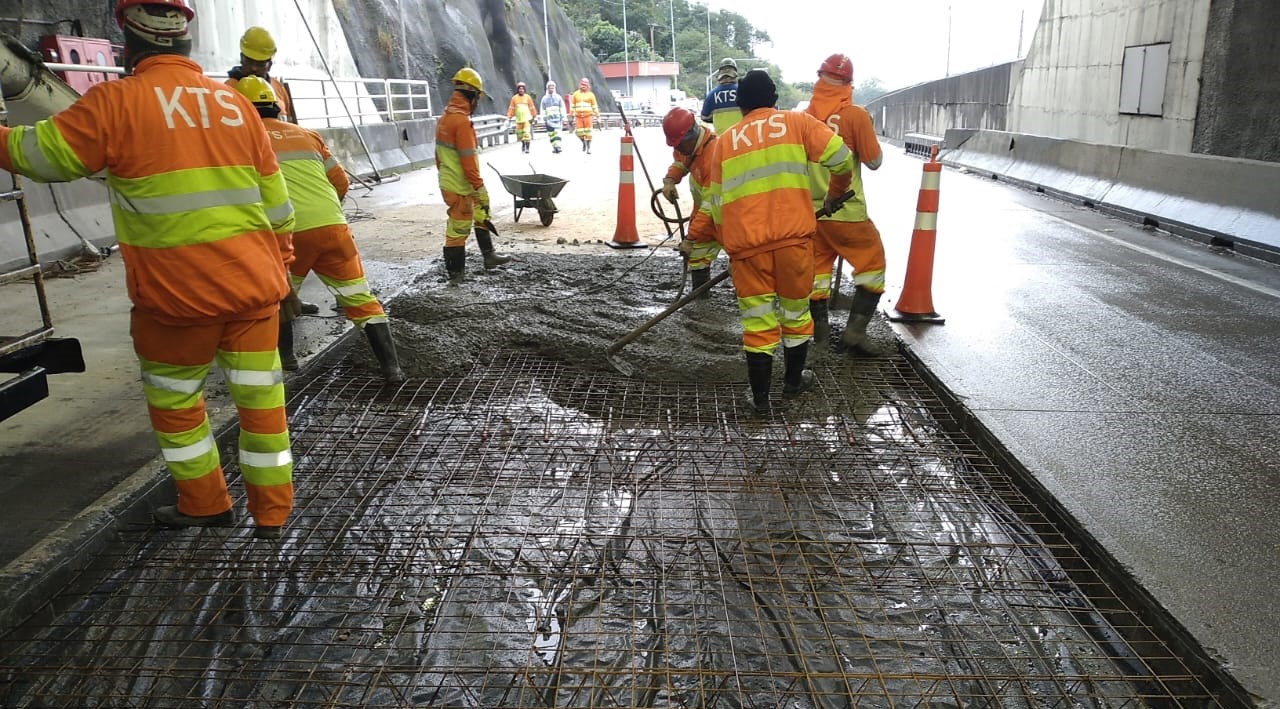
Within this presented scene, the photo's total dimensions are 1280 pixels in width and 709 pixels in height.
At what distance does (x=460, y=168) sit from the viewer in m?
7.05

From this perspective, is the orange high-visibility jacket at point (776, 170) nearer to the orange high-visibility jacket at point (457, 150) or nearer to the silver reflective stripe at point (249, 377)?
the silver reflective stripe at point (249, 377)

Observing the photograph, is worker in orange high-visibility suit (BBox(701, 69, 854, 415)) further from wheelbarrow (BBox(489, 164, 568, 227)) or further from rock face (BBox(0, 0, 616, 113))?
rock face (BBox(0, 0, 616, 113))

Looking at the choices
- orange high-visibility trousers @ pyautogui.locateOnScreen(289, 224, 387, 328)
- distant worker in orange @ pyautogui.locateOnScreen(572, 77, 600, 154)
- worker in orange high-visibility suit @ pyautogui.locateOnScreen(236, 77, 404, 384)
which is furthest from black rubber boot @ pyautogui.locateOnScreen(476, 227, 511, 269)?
distant worker in orange @ pyautogui.locateOnScreen(572, 77, 600, 154)

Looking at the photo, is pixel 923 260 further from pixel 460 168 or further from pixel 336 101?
pixel 336 101

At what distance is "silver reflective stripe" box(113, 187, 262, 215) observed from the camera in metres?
2.75

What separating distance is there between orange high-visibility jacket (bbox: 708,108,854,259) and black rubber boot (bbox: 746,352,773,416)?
546 millimetres

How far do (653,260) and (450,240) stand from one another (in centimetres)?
202

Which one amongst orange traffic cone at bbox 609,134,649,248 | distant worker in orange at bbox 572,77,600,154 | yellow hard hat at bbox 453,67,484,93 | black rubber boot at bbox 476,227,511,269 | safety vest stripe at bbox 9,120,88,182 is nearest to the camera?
safety vest stripe at bbox 9,120,88,182

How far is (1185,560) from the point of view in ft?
9.39

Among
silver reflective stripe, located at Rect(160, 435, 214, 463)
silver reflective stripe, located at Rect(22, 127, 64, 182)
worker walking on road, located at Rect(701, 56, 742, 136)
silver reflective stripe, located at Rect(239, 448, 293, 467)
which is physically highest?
worker walking on road, located at Rect(701, 56, 742, 136)

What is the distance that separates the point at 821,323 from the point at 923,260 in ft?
3.26

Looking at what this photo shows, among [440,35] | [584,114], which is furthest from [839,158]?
[440,35]

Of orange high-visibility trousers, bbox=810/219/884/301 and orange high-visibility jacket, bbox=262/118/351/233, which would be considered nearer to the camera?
orange high-visibility jacket, bbox=262/118/351/233

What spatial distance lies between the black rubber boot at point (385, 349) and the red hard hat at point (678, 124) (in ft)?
8.05
